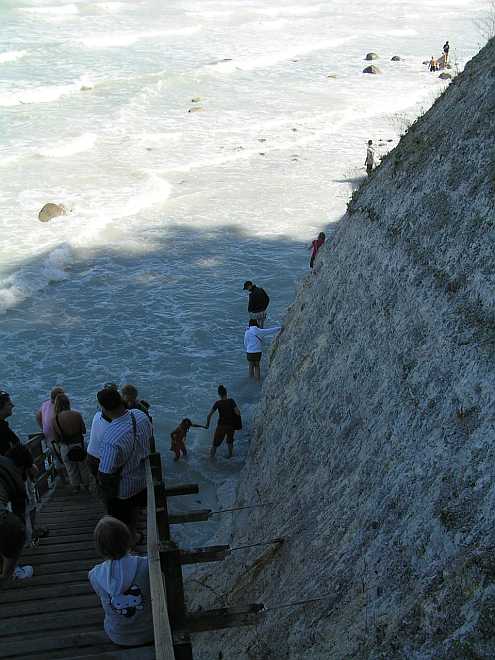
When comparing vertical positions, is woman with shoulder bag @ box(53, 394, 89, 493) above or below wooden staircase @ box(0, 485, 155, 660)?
below

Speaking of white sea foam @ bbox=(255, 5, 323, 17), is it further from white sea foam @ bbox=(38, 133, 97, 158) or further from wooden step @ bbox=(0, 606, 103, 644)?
wooden step @ bbox=(0, 606, 103, 644)

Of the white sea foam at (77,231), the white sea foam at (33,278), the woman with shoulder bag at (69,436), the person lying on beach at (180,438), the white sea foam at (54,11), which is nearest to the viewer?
the woman with shoulder bag at (69,436)

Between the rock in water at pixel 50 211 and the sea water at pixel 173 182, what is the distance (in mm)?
366

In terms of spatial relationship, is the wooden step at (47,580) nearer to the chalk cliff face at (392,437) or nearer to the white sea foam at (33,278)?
the chalk cliff face at (392,437)

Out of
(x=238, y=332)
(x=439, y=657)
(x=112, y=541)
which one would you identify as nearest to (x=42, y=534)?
(x=112, y=541)

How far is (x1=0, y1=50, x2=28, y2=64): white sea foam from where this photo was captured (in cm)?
5616

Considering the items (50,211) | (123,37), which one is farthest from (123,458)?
(123,37)

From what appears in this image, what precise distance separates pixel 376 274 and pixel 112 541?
17.0 ft

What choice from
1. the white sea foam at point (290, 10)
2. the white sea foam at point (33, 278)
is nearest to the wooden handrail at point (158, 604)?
the white sea foam at point (33, 278)

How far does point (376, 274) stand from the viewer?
923cm

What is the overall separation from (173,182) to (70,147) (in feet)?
24.5

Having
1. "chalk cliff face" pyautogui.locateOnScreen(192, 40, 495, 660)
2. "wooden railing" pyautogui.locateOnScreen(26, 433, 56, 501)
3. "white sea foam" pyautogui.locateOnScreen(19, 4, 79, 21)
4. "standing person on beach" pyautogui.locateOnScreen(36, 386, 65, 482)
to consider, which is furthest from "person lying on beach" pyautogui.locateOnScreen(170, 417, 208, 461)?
"white sea foam" pyautogui.locateOnScreen(19, 4, 79, 21)

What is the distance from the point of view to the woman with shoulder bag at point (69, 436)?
32.6 ft

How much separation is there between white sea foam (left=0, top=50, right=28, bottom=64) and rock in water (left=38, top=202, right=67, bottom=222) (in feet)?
103
